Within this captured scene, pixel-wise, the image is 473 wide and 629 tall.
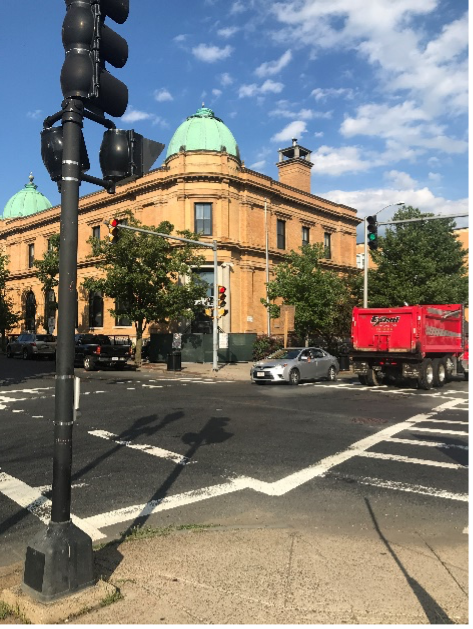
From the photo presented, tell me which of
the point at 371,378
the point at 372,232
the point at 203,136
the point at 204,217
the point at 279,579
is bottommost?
the point at 279,579

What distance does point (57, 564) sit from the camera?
12.4 feet

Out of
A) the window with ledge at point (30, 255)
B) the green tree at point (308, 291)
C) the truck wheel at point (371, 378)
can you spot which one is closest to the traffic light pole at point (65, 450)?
the truck wheel at point (371, 378)

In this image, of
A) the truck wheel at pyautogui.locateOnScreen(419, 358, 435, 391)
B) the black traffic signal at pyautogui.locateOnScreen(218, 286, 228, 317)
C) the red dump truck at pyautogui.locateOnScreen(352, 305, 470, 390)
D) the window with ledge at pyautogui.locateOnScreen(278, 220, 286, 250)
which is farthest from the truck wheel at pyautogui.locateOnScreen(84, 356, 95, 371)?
the window with ledge at pyautogui.locateOnScreen(278, 220, 286, 250)

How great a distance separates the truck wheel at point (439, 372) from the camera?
20.2 meters

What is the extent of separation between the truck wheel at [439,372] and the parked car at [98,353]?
15543 millimetres

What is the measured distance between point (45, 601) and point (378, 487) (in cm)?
442

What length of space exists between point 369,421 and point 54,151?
9.60 meters

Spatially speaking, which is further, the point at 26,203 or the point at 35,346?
the point at 26,203

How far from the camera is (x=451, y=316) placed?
22.1 m

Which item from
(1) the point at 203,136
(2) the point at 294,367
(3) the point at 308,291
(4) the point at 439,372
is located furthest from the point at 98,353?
(1) the point at 203,136

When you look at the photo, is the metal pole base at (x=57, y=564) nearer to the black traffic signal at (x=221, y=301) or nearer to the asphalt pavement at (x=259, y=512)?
the asphalt pavement at (x=259, y=512)

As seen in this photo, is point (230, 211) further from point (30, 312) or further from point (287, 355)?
point (30, 312)

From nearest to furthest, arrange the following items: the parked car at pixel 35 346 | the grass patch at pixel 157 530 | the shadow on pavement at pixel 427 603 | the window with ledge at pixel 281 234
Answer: the shadow on pavement at pixel 427 603 < the grass patch at pixel 157 530 < the parked car at pixel 35 346 < the window with ledge at pixel 281 234

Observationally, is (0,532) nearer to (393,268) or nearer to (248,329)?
(248,329)
